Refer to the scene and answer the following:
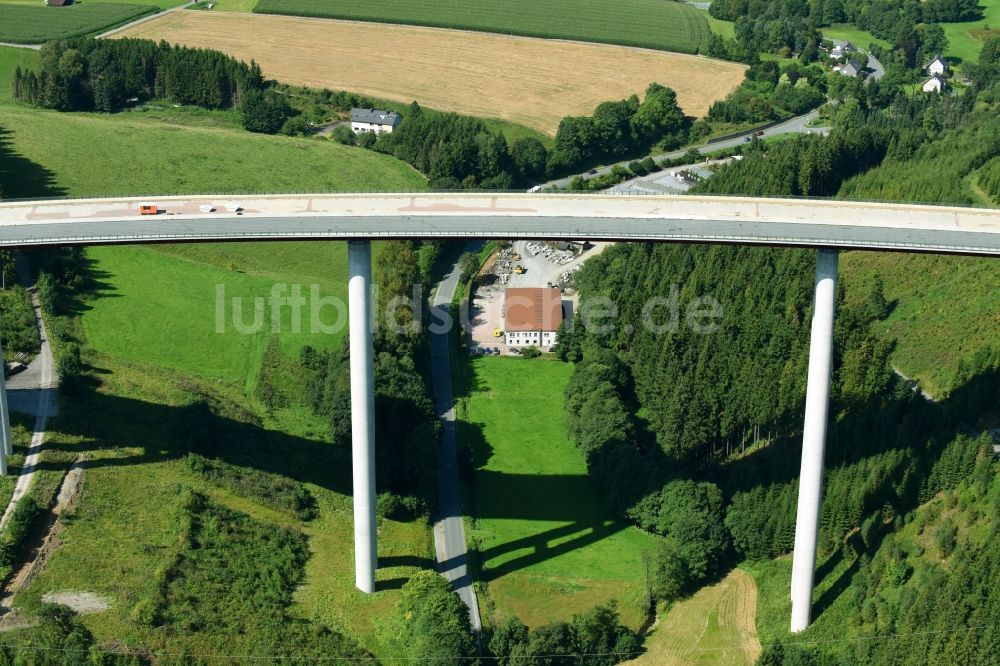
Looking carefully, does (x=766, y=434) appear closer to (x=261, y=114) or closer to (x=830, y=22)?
(x=261, y=114)

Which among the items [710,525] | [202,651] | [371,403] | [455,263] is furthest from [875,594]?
[455,263]

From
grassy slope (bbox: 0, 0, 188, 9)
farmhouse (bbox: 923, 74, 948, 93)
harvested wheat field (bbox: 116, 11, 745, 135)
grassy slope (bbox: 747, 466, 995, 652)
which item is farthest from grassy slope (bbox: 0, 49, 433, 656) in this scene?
farmhouse (bbox: 923, 74, 948, 93)

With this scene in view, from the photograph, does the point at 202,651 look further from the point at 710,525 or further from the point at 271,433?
the point at 710,525

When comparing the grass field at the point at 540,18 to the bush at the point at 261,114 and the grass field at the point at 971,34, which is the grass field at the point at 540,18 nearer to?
the grass field at the point at 971,34

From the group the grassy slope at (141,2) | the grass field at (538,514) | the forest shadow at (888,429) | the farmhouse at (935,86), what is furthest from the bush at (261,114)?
the farmhouse at (935,86)

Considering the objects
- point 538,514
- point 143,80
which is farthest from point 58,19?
point 538,514

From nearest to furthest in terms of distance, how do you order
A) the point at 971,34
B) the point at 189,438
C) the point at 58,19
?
the point at 189,438 → the point at 58,19 → the point at 971,34
